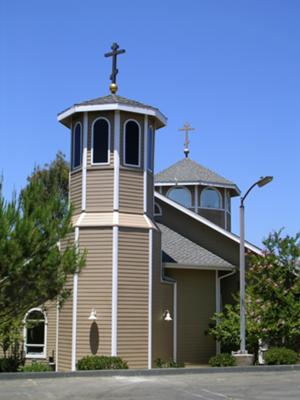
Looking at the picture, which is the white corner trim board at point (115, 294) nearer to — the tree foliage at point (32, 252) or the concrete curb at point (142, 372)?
the concrete curb at point (142, 372)

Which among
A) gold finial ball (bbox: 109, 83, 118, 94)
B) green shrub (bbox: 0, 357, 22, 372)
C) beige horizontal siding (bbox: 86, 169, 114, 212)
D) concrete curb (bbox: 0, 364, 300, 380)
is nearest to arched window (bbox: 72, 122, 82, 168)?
beige horizontal siding (bbox: 86, 169, 114, 212)

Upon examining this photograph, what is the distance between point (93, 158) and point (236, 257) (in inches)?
298

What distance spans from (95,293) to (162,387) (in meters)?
6.33

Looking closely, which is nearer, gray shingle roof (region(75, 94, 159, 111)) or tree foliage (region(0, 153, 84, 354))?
tree foliage (region(0, 153, 84, 354))

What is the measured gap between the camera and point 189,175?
108 ft

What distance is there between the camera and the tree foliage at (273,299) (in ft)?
72.4

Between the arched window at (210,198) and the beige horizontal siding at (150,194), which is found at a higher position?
the arched window at (210,198)

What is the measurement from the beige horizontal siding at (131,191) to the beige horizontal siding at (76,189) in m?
1.43

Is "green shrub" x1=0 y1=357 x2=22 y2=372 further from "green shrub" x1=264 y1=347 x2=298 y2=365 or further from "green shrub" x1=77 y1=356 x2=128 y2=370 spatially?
"green shrub" x1=264 y1=347 x2=298 y2=365

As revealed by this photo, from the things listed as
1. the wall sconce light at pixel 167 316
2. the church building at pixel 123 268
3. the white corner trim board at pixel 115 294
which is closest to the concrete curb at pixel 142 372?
the white corner trim board at pixel 115 294

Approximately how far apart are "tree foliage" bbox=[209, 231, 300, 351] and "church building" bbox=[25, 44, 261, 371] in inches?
71.2

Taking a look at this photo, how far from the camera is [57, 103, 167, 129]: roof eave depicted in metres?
21.7

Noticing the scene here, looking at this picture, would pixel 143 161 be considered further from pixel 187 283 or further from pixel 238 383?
pixel 238 383

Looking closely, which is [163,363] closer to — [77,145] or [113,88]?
[77,145]
